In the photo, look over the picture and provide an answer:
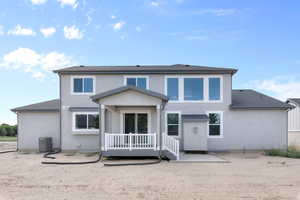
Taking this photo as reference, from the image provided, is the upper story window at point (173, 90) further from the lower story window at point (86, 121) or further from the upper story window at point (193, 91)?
the lower story window at point (86, 121)

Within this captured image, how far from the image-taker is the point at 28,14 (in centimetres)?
1560

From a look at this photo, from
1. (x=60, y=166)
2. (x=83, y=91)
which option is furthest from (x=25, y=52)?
(x=60, y=166)

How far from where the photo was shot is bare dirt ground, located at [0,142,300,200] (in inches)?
241

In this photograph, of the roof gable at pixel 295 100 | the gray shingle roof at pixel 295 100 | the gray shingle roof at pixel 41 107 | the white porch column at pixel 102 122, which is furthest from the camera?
the gray shingle roof at pixel 295 100

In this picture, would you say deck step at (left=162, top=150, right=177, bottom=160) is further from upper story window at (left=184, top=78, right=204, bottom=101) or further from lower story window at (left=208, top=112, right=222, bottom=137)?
upper story window at (left=184, top=78, right=204, bottom=101)

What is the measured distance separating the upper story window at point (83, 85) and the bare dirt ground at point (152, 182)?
6.14m

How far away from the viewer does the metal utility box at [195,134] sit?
14430 millimetres

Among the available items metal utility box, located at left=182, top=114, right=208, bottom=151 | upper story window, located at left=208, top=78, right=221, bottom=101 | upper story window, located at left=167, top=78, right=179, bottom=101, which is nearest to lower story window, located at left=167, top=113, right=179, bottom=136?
metal utility box, located at left=182, top=114, right=208, bottom=151

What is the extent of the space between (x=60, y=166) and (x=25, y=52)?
1373cm

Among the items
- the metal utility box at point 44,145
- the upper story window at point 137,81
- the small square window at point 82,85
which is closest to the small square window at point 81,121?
the small square window at point 82,85

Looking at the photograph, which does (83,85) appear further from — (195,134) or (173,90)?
(195,134)

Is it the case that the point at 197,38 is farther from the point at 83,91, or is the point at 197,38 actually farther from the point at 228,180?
the point at 228,180

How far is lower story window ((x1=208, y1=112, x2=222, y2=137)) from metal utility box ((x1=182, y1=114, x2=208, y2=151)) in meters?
1.06

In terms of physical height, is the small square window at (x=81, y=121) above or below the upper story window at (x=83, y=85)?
below
